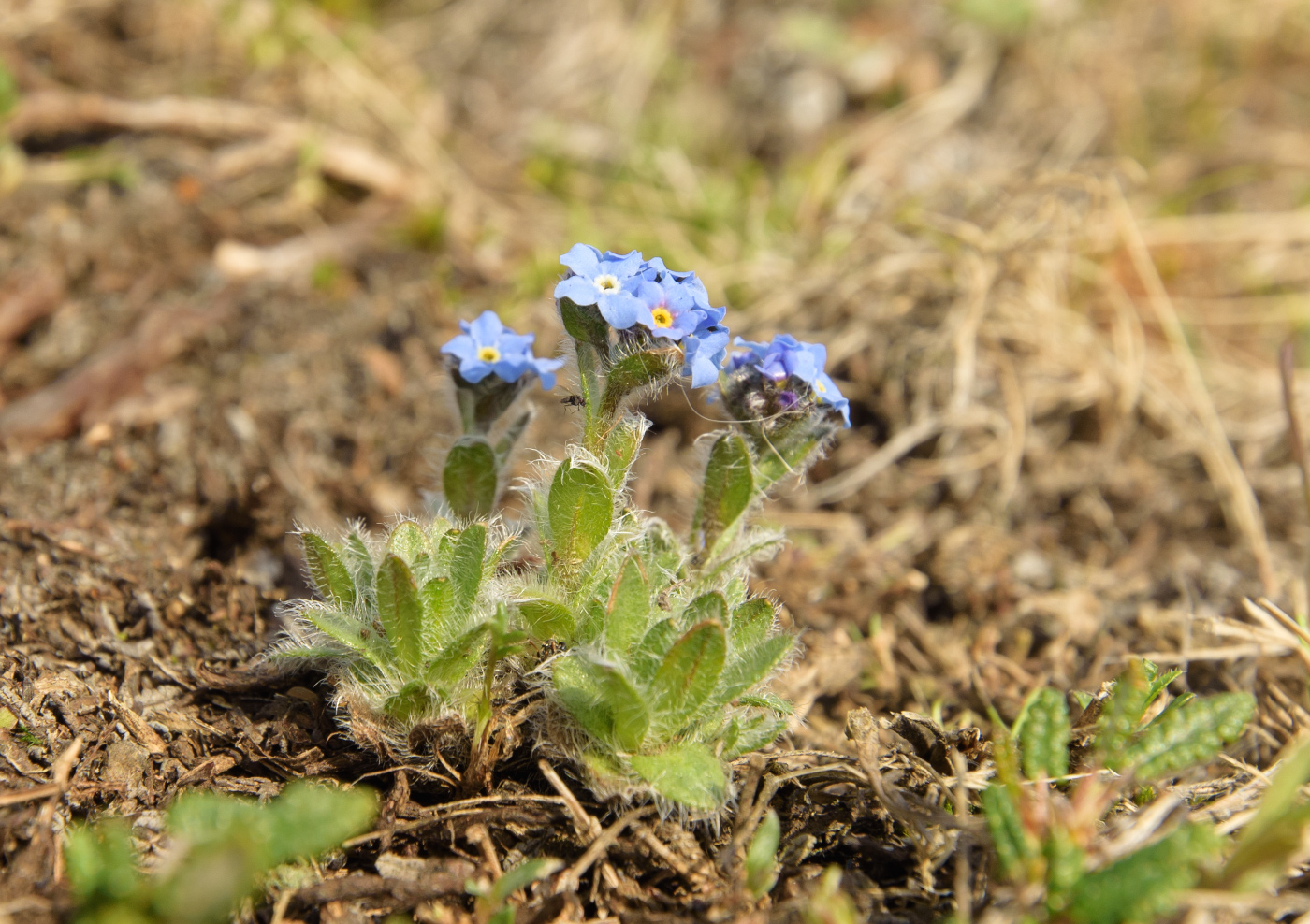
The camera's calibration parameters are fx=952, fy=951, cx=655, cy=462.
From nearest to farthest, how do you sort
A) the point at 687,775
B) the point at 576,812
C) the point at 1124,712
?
the point at 1124,712
the point at 687,775
the point at 576,812

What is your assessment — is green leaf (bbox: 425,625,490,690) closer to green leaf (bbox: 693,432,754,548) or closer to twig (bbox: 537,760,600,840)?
twig (bbox: 537,760,600,840)

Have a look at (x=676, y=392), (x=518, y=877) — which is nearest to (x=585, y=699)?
(x=518, y=877)

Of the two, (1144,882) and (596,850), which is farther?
(596,850)

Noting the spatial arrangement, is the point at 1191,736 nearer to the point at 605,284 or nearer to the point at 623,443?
the point at 623,443

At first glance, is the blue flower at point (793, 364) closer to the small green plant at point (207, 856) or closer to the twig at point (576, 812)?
the twig at point (576, 812)

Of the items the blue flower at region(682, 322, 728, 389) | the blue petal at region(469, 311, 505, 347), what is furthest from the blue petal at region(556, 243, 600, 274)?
the blue petal at region(469, 311, 505, 347)

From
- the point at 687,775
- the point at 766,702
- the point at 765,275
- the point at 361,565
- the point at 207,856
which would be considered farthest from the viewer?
the point at 765,275

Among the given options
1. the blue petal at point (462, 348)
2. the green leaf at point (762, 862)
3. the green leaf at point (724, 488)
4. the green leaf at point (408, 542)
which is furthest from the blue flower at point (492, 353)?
the green leaf at point (762, 862)
